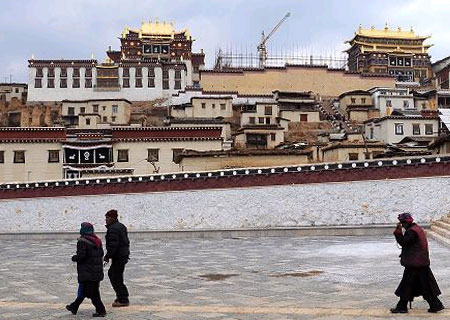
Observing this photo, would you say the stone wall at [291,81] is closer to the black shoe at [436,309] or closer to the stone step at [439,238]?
the stone step at [439,238]

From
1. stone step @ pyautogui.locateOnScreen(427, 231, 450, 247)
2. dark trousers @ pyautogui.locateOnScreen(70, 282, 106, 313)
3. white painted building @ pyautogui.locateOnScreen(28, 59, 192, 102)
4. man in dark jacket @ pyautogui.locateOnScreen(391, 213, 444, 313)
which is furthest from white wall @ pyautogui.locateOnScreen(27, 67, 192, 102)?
man in dark jacket @ pyautogui.locateOnScreen(391, 213, 444, 313)

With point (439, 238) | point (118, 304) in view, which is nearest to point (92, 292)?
point (118, 304)

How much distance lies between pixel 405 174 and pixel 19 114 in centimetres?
5198

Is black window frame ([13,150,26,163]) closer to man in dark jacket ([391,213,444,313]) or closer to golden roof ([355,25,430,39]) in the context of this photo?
man in dark jacket ([391,213,444,313])

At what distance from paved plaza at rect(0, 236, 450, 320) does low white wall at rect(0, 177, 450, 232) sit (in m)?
3.96

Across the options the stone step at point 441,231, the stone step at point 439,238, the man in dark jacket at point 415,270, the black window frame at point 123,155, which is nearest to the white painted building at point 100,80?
the black window frame at point 123,155

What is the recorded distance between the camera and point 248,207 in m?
26.1

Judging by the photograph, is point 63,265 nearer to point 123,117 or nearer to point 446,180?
point 446,180

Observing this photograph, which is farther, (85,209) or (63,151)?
(63,151)

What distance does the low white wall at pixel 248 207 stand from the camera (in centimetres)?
2419

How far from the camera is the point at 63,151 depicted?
41.8 metres

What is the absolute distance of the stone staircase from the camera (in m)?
18.6

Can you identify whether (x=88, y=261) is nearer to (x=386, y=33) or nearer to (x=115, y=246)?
(x=115, y=246)

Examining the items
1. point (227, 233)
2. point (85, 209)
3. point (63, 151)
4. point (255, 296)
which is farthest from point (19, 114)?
point (255, 296)
